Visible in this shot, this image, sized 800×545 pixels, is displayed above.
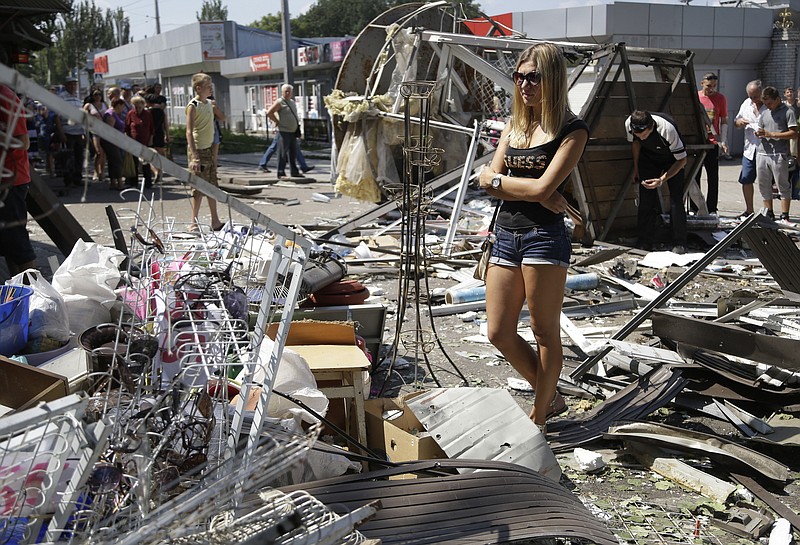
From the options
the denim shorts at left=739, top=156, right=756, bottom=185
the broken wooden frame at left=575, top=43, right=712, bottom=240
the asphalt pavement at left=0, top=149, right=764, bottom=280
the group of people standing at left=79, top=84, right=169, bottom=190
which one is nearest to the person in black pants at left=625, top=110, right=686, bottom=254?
the broken wooden frame at left=575, top=43, right=712, bottom=240

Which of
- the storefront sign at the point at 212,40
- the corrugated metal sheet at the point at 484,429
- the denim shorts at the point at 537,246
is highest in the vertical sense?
the storefront sign at the point at 212,40

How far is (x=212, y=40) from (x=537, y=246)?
4362cm

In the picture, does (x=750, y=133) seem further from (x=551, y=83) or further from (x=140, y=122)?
(x=140, y=122)

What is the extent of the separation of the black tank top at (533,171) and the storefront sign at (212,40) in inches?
1703

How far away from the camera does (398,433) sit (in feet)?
12.6

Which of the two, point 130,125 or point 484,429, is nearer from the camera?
point 484,429

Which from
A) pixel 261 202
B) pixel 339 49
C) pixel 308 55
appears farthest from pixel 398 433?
pixel 308 55

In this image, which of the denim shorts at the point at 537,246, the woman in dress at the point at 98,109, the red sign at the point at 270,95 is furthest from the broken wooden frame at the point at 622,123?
the red sign at the point at 270,95

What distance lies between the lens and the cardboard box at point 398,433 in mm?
3719

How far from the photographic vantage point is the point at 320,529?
2.19 m

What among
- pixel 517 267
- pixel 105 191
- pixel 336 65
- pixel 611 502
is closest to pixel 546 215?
pixel 517 267

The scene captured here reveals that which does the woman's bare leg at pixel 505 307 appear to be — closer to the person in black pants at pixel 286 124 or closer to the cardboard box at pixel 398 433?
the cardboard box at pixel 398 433

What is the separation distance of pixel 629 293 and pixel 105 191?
10.6 metres

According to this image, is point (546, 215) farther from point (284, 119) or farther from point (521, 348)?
point (284, 119)
